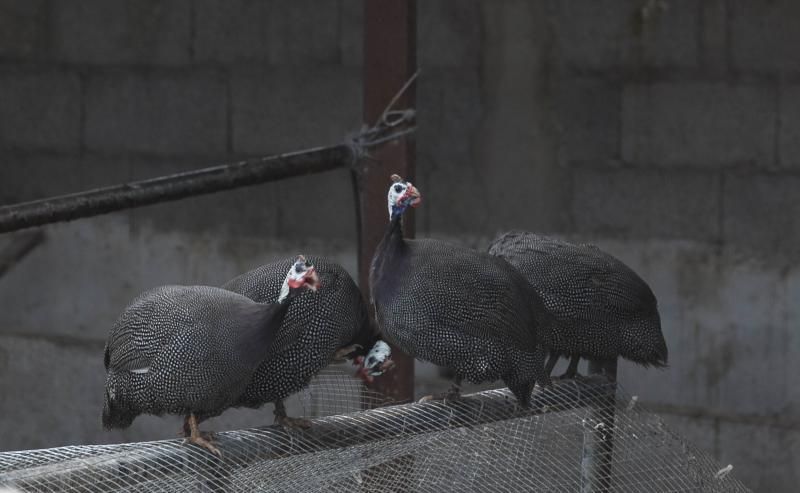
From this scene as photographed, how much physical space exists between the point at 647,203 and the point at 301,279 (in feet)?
6.74

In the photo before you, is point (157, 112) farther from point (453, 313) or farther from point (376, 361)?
point (453, 313)

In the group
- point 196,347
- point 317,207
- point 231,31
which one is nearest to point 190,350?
point 196,347

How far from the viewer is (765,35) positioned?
397cm

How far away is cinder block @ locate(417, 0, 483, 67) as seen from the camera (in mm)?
→ 4387

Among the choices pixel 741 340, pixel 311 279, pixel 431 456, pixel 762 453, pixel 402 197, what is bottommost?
pixel 762 453

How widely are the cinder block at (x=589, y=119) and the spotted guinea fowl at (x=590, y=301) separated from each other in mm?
1242

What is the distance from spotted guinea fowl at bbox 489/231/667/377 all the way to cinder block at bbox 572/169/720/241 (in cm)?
117

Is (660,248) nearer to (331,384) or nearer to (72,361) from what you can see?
(331,384)

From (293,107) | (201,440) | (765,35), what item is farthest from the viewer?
(293,107)

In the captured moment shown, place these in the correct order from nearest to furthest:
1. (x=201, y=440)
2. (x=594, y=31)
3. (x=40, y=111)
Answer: (x=201, y=440), (x=594, y=31), (x=40, y=111)

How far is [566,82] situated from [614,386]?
1.60 m

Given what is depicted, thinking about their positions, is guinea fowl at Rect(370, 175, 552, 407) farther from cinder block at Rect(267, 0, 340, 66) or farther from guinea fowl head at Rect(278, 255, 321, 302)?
cinder block at Rect(267, 0, 340, 66)

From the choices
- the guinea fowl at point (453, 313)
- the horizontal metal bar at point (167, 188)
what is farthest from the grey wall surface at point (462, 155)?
the guinea fowl at point (453, 313)

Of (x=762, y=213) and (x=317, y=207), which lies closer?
(x=762, y=213)
